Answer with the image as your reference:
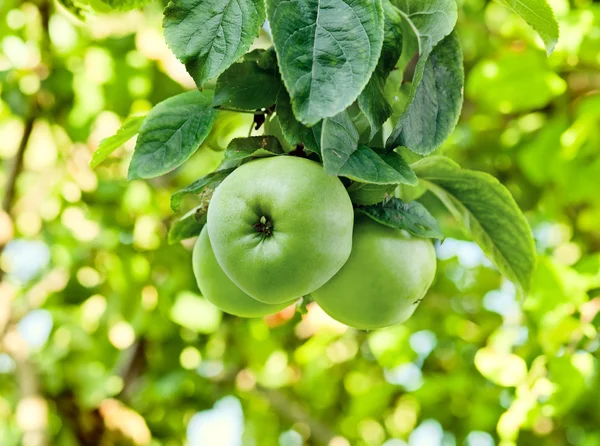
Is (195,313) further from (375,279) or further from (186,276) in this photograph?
Result: (375,279)

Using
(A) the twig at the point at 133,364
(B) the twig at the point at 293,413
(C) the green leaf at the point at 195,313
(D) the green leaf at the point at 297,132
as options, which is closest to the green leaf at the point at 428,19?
(D) the green leaf at the point at 297,132

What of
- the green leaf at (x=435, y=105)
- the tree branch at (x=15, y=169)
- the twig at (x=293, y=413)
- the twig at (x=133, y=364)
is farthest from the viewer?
the twig at (x=293, y=413)

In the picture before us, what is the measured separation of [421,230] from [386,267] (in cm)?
6

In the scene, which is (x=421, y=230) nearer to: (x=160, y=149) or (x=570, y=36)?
(x=160, y=149)

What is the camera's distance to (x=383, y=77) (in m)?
0.65

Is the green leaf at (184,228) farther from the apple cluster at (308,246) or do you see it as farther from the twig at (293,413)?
the twig at (293,413)

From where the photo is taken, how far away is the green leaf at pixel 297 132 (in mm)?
625

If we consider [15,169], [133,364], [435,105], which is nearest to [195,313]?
[133,364]

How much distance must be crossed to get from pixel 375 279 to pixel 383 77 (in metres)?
0.20

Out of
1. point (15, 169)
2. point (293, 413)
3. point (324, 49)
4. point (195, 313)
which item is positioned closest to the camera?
point (324, 49)

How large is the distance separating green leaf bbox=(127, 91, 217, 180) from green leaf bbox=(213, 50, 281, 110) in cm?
4

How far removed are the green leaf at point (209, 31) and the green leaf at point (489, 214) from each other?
28 cm

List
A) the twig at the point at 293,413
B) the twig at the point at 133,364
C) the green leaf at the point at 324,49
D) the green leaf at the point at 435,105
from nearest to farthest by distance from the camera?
the green leaf at the point at 324,49, the green leaf at the point at 435,105, the twig at the point at 133,364, the twig at the point at 293,413

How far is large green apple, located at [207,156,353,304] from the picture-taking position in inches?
24.2
